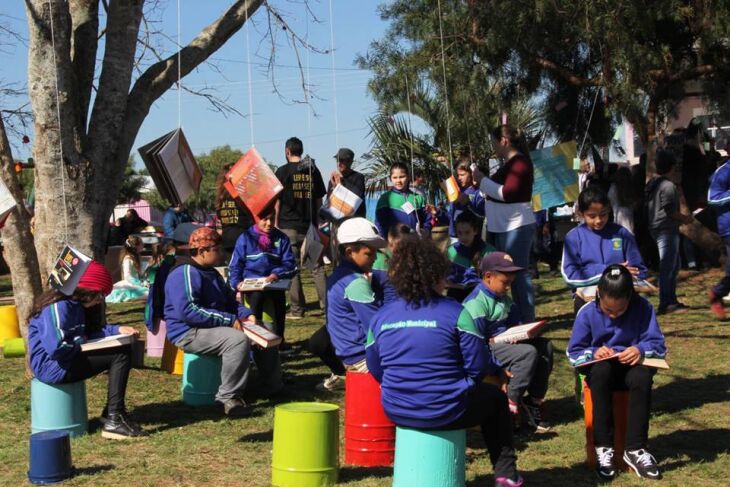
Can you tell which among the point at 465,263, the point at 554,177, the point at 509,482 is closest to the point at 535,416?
the point at 509,482

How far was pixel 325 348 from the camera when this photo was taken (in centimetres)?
784

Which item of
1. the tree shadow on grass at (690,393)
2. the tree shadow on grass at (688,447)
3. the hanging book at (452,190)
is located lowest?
the tree shadow on grass at (688,447)

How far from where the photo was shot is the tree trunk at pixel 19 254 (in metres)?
8.63

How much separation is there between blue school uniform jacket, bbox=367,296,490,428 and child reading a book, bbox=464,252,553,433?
1213mm

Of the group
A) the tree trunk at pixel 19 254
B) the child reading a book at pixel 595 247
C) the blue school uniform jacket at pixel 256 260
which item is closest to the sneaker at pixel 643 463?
the child reading a book at pixel 595 247

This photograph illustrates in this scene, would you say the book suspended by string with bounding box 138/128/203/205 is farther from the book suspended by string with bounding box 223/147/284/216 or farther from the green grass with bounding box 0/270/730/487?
the green grass with bounding box 0/270/730/487

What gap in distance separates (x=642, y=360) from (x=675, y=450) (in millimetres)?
761

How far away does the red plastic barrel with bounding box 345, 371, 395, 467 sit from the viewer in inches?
233

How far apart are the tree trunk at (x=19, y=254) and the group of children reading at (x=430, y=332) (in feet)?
3.71

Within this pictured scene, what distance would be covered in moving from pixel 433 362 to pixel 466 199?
606 cm

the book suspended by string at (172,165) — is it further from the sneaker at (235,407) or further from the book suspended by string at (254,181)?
the sneaker at (235,407)

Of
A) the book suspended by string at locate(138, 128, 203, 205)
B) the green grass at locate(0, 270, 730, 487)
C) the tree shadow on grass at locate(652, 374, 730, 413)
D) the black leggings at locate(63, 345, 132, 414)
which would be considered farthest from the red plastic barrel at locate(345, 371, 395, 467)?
the book suspended by string at locate(138, 128, 203, 205)

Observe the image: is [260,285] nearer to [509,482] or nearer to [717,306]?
[509,482]

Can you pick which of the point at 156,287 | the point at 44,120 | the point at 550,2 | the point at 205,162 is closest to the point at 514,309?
the point at 156,287
